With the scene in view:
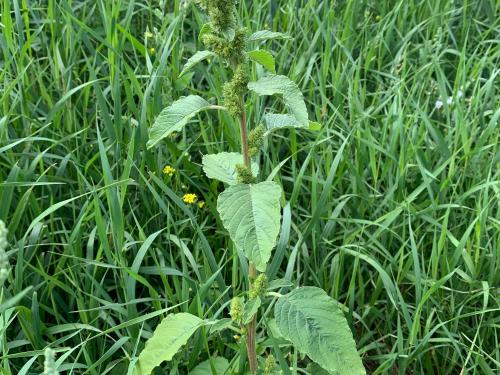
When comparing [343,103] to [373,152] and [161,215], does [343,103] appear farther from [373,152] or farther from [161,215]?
[161,215]

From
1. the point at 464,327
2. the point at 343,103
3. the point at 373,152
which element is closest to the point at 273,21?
the point at 343,103

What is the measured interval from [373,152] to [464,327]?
0.68 meters

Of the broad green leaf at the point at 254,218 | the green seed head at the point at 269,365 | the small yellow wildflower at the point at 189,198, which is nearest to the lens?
the broad green leaf at the point at 254,218

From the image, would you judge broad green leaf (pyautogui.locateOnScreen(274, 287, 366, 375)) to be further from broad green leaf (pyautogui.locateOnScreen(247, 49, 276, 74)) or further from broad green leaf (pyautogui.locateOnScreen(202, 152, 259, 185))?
broad green leaf (pyautogui.locateOnScreen(247, 49, 276, 74))

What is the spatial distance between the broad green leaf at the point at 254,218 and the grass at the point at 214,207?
43cm

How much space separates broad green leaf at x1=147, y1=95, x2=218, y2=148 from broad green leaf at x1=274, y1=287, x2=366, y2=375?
0.48m

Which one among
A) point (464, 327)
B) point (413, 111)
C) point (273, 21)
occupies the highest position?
point (273, 21)

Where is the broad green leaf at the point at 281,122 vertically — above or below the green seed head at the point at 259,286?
above

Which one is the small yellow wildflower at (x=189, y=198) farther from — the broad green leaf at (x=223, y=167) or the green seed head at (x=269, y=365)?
the green seed head at (x=269, y=365)

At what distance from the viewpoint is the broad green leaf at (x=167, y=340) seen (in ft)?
5.29

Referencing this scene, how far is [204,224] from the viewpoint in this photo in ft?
7.76

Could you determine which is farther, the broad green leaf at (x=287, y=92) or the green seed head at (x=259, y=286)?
the green seed head at (x=259, y=286)

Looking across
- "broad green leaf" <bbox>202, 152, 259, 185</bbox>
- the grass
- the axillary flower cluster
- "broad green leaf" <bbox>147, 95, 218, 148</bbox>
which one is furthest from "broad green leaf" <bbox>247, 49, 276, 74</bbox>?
the grass

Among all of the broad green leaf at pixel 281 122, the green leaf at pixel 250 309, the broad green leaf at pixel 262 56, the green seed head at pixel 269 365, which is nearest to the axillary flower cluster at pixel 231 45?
the broad green leaf at pixel 262 56
